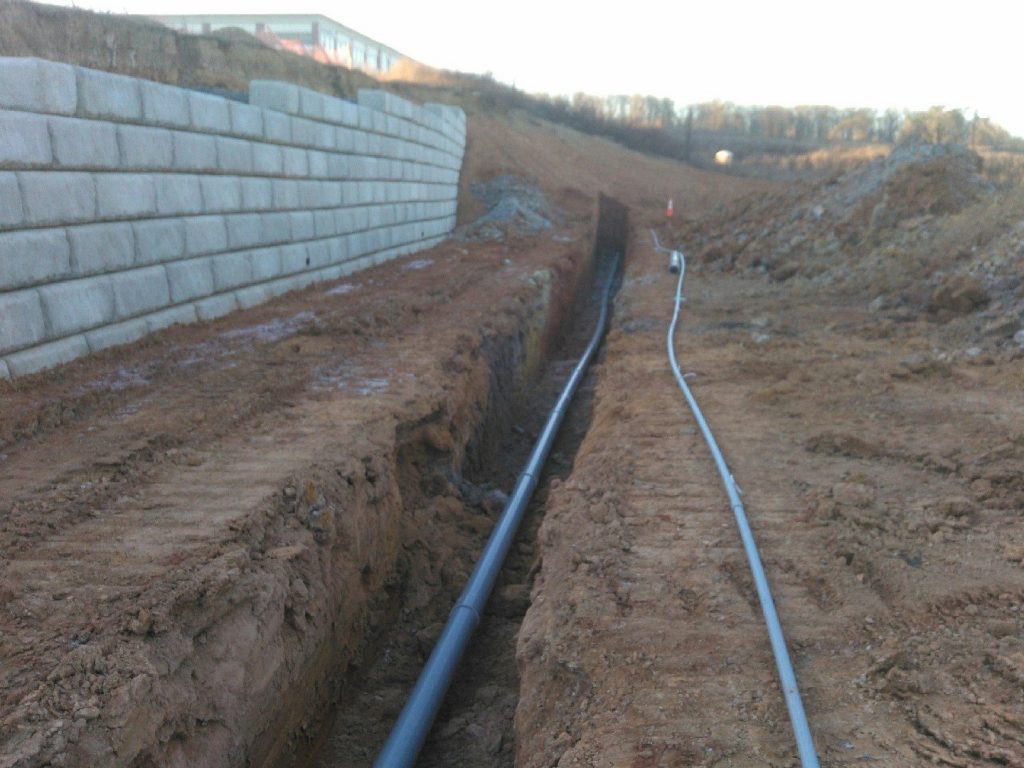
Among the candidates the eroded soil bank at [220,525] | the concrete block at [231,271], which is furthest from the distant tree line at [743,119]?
the eroded soil bank at [220,525]

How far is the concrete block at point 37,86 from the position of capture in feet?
16.9

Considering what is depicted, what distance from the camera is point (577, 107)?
138ft

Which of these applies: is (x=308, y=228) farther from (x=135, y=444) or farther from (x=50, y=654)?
(x=50, y=654)

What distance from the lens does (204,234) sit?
758 cm

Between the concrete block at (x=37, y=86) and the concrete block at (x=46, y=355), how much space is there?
1682 mm

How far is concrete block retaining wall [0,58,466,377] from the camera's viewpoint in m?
5.31

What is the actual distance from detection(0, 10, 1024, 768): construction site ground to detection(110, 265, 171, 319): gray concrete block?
0.38 metres

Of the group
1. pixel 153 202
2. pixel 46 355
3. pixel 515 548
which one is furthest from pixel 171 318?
pixel 515 548

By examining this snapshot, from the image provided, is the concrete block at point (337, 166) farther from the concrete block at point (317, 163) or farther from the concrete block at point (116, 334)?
the concrete block at point (116, 334)

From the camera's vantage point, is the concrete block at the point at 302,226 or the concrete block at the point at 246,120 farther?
the concrete block at the point at 302,226

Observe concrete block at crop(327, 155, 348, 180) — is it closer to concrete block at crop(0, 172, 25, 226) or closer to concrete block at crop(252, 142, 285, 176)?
concrete block at crop(252, 142, 285, 176)

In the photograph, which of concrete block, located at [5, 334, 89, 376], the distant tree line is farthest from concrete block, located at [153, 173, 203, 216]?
the distant tree line

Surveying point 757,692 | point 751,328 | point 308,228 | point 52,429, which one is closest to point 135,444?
point 52,429

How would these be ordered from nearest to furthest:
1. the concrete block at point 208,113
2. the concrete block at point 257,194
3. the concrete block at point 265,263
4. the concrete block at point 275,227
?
the concrete block at point 208,113
the concrete block at point 257,194
the concrete block at point 265,263
the concrete block at point 275,227
